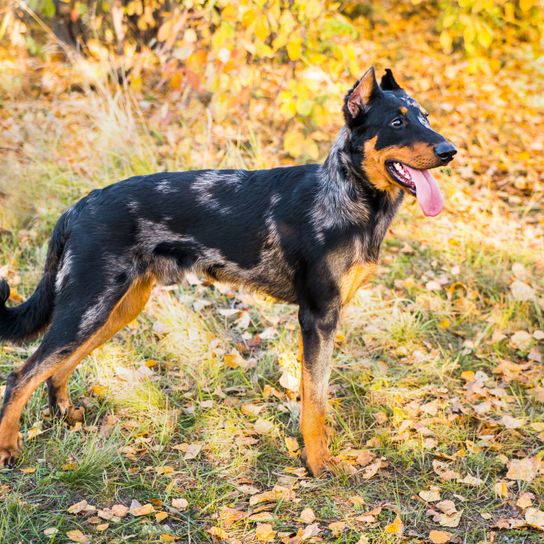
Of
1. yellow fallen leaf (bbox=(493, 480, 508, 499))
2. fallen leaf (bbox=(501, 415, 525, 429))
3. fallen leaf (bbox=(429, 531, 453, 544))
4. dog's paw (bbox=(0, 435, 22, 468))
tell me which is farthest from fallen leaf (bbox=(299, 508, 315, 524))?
dog's paw (bbox=(0, 435, 22, 468))

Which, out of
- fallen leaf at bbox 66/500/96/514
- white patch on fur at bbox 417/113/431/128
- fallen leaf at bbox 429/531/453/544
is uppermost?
white patch on fur at bbox 417/113/431/128

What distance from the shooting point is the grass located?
144 inches

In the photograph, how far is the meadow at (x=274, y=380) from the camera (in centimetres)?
362

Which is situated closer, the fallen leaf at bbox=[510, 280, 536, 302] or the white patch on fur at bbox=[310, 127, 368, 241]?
the white patch on fur at bbox=[310, 127, 368, 241]

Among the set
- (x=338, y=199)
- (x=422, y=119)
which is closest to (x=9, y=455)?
(x=338, y=199)

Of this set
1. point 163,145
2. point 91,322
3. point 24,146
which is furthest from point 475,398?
point 24,146

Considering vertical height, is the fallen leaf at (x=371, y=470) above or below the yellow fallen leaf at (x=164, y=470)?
below

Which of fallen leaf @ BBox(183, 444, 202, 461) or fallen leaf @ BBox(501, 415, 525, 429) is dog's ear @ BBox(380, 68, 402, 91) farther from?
fallen leaf @ BBox(183, 444, 202, 461)

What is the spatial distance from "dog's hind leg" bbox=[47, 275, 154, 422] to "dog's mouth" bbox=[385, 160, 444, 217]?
1648 millimetres

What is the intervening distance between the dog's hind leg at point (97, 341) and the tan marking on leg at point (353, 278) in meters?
1.23

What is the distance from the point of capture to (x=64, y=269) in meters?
3.87

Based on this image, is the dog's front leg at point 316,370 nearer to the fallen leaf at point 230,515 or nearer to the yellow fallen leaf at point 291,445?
the yellow fallen leaf at point 291,445

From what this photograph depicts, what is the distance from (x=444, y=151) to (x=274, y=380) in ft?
7.09

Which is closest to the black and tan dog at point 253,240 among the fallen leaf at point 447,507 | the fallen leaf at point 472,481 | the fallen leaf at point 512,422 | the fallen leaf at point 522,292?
the fallen leaf at point 447,507
